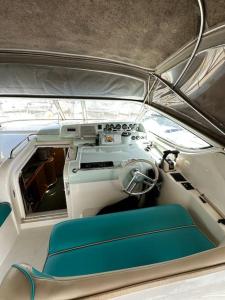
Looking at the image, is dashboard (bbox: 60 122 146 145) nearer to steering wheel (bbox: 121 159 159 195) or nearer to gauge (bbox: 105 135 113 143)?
gauge (bbox: 105 135 113 143)

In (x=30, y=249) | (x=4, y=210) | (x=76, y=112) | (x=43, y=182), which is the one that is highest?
(x=76, y=112)

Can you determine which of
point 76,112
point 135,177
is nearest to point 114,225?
point 135,177

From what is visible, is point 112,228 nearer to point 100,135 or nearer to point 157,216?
point 157,216

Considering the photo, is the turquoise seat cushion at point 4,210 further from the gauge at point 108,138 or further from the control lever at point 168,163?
the control lever at point 168,163

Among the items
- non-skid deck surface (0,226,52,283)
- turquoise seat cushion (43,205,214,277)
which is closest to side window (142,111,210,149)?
turquoise seat cushion (43,205,214,277)

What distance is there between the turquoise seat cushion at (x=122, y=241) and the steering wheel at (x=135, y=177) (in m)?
0.32

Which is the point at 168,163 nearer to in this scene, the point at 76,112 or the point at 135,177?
the point at 135,177

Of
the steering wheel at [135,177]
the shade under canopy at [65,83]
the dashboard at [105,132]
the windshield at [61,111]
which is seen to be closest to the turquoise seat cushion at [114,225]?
the steering wheel at [135,177]

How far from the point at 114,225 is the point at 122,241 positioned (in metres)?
0.16

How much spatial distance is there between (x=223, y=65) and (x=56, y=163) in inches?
105

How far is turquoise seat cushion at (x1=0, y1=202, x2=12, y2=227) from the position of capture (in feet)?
5.01

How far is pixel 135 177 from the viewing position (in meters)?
1.65

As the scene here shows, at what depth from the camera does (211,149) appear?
1.29m

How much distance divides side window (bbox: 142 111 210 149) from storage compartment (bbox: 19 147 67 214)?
142 centimetres
